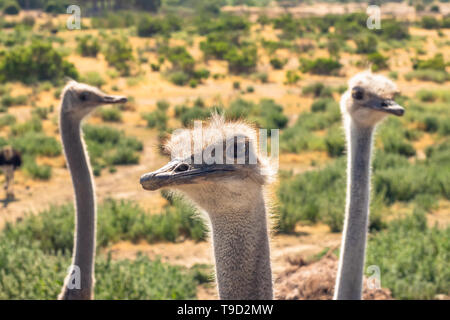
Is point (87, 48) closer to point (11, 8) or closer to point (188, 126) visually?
point (11, 8)

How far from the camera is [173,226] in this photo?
680 centimetres

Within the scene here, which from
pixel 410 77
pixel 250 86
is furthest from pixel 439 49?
pixel 250 86

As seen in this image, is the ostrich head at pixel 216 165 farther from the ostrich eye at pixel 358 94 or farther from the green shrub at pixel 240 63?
the green shrub at pixel 240 63

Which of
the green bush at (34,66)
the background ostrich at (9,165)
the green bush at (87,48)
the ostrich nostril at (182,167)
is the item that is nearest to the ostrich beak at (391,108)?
the ostrich nostril at (182,167)

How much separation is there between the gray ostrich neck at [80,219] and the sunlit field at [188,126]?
70cm

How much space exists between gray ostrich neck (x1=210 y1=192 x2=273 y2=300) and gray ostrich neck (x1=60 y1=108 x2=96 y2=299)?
154cm

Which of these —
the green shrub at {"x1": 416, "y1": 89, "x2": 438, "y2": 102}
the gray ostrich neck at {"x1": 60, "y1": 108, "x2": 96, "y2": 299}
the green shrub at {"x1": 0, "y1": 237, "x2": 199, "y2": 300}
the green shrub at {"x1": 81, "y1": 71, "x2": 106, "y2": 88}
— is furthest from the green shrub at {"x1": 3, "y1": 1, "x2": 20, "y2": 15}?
the gray ostrich neck at {"x1": 60, "y1": 108, "x2": 96, "y2": 299}

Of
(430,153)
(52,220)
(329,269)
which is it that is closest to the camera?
(329,269)

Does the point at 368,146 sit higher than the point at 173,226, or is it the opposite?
the point at 368,146

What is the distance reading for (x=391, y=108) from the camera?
3.10m

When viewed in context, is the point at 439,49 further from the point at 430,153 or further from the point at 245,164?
the point at 245,164

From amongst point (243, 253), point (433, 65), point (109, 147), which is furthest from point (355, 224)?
point (433, 65)

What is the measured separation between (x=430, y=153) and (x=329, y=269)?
6810 millimetres

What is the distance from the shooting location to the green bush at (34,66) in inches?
734
